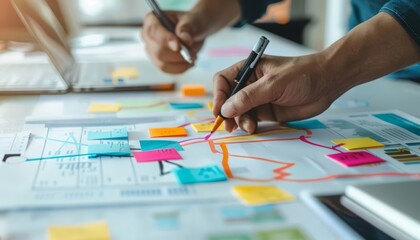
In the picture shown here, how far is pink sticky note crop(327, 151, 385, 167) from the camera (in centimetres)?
67

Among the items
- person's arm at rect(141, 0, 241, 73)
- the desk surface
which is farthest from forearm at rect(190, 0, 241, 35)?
the desk surface

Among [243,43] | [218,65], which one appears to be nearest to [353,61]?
[218,65]

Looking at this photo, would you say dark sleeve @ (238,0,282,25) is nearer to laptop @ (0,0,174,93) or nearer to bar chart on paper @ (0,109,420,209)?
laptop @ (0,0,174,93)

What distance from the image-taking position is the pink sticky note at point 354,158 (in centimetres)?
67

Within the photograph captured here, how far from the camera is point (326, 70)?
78 centimetres

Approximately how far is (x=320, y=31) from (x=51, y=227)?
316 centimetres

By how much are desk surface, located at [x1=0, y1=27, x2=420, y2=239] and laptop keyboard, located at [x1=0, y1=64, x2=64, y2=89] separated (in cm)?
6

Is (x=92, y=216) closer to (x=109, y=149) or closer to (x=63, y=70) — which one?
(x=109, y=149)

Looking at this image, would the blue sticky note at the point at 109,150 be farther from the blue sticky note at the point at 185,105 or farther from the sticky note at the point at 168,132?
the blue sticky note at the point at 185,105

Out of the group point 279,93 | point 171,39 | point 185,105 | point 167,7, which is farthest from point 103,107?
point 167,7

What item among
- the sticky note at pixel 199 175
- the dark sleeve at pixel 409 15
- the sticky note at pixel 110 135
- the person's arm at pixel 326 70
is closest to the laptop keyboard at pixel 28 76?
the sticky note at pixel 110 135

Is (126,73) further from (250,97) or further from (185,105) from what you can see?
(250,97)

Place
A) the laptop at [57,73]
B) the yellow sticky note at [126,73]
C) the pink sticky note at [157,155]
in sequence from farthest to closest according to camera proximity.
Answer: the yellow sticky note at [126,73] → the laptop at [57,73] → the pink sticky note at [157,155]

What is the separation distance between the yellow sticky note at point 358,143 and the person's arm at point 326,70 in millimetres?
81
